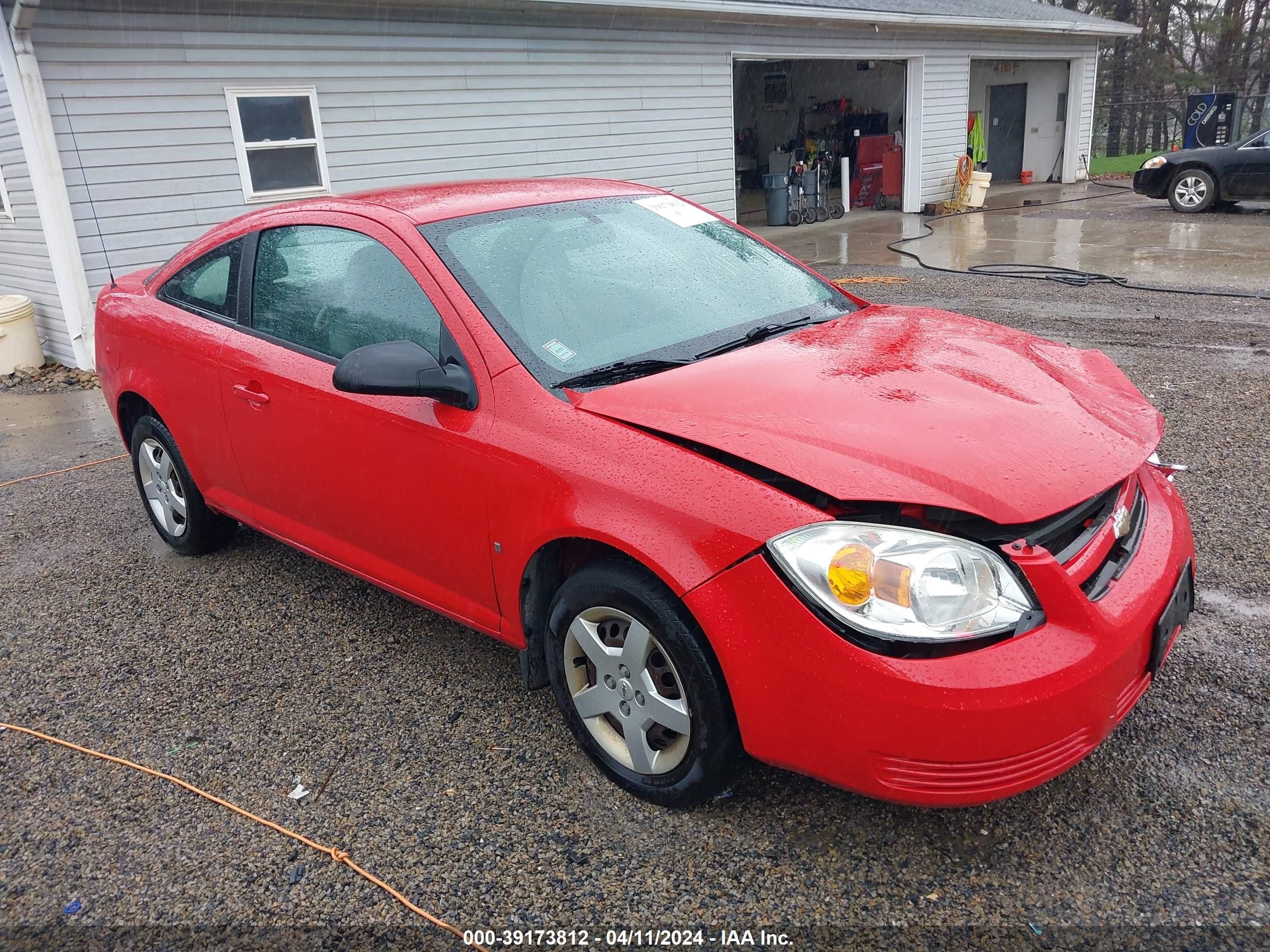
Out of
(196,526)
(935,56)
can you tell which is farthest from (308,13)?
(935,56)

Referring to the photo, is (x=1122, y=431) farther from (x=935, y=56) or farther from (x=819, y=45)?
(x=935, y=56)

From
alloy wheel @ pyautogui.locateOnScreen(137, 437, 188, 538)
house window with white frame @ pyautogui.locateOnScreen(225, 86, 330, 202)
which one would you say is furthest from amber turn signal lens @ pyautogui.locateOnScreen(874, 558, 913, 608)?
house window with white frame @ pyautogui.locateOnScreen(225, 86, 330, 202)

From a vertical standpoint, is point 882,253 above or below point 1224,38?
below

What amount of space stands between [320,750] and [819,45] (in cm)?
1564

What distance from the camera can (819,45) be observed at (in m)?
15.8

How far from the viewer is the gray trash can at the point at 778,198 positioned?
17.2 m

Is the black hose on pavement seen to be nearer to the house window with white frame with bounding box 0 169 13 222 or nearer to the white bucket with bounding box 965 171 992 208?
the white bucket with bounding box 965 171 992 208

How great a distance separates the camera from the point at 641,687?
2.45m

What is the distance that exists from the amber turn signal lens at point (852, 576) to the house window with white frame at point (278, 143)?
347 inches

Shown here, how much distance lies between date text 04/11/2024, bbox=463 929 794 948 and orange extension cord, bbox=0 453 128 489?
5.08 meters

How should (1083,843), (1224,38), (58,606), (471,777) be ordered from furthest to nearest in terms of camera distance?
(1224,38) → (58,606) → (471,777) → (1083,843)

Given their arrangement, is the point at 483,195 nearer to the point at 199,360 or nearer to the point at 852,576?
the point at 199,360

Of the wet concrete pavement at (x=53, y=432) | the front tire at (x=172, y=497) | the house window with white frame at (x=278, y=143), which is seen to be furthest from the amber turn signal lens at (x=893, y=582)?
the house window with white frame at (x=278, y=143)

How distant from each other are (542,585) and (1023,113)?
24.3 m
